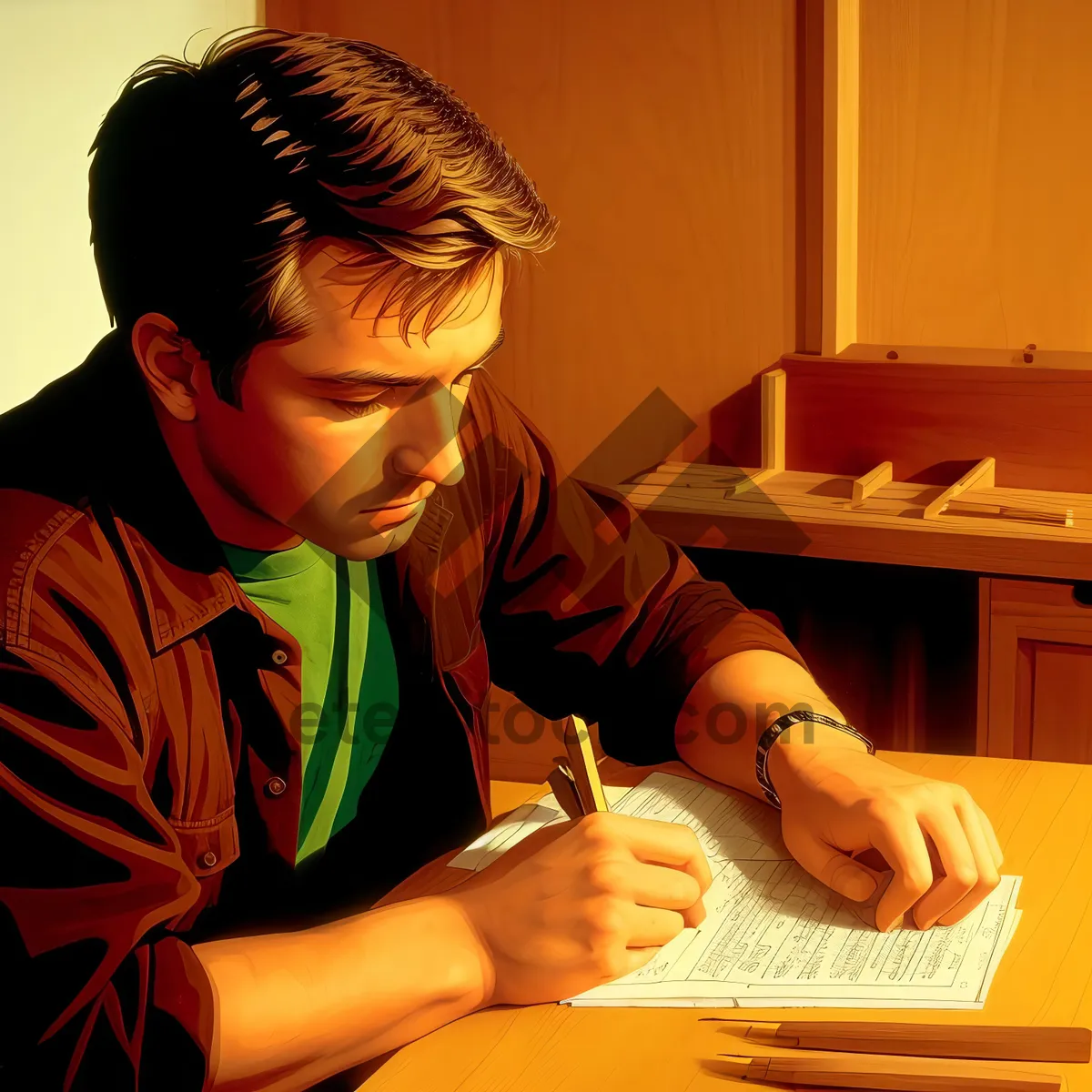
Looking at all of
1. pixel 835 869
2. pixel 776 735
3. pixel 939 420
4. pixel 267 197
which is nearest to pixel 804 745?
pixel 776 735

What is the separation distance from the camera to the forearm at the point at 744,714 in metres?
1.04

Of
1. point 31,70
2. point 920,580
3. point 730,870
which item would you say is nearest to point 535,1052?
Result: point 730,870

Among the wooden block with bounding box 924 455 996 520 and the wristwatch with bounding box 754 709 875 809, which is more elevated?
the wooden block with bounding box 924 455 996 520

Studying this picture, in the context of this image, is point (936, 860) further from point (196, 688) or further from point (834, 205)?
point (834, 205)

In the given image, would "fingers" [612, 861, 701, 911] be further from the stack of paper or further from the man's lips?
the man's lips

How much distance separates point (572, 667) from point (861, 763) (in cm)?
40

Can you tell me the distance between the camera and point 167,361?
39.0 inches

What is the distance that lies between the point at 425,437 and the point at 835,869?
0.43m

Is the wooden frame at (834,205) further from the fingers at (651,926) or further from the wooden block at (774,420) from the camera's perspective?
the fingers at (651,926)

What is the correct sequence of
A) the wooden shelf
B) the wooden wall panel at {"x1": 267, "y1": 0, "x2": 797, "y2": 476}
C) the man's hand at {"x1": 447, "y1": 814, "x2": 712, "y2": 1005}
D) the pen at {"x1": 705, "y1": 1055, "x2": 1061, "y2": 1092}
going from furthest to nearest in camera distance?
1. the wooden wall panel at {"x1": 267, "y1": 0, "x2": 797, "y2": 476}
2. the wooden shelf
3. the man's hand at {"x1": 447, "y1": 814, "x2": 712, "y2": 1005}
4. the pen at {"x1": 705, "y1": 1055, "x2": 1061, "y2": 1092}

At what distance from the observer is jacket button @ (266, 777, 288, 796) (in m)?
1.07

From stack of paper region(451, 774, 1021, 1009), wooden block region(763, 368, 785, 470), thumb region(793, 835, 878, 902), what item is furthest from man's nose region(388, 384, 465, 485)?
wooden block region(763, 368, 785, 470)

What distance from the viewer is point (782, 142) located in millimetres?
2168

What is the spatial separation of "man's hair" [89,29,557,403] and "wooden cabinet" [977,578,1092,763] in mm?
1061
